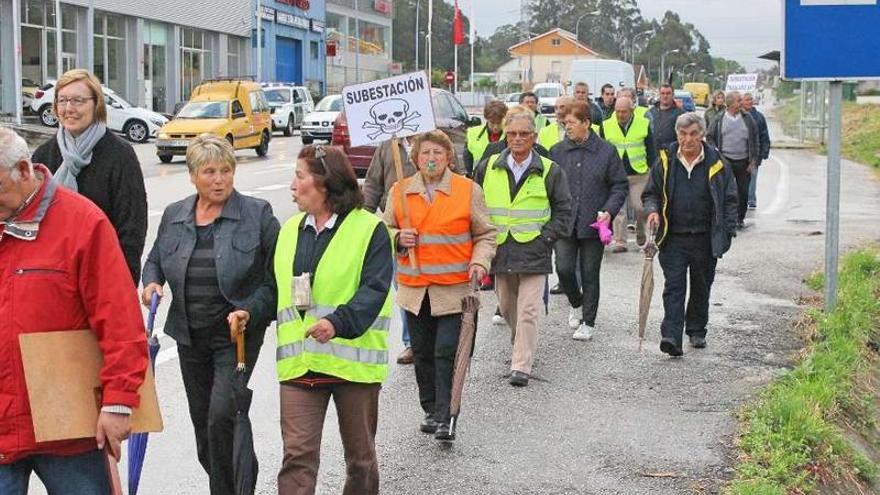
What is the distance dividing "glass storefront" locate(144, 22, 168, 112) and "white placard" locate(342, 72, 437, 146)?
45.2 m

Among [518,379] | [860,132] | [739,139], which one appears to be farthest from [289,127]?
[518,379]

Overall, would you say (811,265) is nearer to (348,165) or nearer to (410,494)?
(410,494)

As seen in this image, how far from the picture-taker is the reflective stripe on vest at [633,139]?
1360 cm

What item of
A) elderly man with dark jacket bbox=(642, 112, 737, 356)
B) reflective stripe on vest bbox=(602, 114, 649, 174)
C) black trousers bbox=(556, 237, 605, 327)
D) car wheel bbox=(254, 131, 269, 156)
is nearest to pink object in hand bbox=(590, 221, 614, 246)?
black trousers bbox=(556, 237, 605, 327)

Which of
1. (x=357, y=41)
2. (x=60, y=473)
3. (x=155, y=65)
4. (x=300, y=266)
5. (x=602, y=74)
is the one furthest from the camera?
(x=357, y=41)

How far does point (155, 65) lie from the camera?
176 ft

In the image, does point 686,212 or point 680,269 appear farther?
point 680,269

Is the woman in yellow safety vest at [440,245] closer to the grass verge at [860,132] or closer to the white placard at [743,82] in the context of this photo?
the grass verge at [860,132]

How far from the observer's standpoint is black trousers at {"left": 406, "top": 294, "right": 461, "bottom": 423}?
6.72 meters

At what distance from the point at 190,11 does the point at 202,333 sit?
→ 5429 centimetres

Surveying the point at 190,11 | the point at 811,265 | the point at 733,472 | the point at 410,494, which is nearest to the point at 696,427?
the point at 733,472

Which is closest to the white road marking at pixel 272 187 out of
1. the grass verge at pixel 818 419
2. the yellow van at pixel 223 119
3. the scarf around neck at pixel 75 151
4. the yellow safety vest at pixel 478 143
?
the yellow van at pixel 223 119

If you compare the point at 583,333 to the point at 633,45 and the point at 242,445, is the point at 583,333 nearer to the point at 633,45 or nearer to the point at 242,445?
the point at 242,445

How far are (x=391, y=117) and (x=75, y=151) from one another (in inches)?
111
